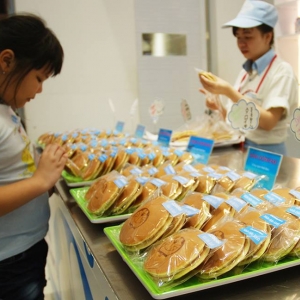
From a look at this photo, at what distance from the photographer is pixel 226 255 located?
2.18 ft

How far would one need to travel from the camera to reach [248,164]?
133cm

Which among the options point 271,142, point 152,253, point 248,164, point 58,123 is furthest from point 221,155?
point 58,123

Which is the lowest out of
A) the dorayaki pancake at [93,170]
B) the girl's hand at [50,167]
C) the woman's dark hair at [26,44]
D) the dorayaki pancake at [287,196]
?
the dorayaki pancake at [93,170]

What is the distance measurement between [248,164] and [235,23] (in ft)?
3.02

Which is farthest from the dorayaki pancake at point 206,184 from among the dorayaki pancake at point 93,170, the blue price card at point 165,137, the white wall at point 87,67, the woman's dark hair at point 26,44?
the white wall at point 87,67

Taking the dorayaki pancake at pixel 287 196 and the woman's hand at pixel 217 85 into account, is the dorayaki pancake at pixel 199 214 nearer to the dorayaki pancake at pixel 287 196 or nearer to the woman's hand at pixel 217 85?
the dorayaki pancake at pixel 287 196

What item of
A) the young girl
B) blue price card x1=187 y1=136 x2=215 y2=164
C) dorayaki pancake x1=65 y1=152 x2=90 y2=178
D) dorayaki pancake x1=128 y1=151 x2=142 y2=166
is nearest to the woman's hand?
blue price card x1=187 y1=136 x2=215 y2=164

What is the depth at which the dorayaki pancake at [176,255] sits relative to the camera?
65 centimetres

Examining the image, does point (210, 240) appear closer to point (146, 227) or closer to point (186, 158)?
point (146, 227)

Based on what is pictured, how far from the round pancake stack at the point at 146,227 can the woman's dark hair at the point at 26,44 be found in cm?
61

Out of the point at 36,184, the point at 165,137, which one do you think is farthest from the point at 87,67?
the point at 36,184

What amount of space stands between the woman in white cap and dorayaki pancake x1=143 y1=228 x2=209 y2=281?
1123mm

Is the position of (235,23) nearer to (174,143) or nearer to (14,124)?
(174,143)

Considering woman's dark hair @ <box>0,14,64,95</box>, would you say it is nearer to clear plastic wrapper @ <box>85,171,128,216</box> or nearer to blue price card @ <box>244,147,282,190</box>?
clear plastic wrapper @ <box>85,171,128,216</box>
